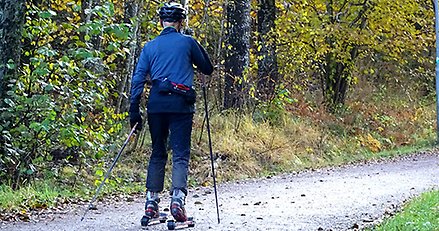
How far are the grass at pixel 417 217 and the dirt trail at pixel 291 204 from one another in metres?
0.29

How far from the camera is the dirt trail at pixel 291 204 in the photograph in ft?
25.0

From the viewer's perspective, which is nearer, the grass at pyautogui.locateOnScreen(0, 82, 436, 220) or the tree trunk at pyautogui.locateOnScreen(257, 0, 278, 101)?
the grass at pyautogui.locateOnScreen(0, 82, 436, 220)

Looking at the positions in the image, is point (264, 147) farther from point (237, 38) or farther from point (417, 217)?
point (417, 217)

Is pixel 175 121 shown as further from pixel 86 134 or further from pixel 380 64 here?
pixel 380 64

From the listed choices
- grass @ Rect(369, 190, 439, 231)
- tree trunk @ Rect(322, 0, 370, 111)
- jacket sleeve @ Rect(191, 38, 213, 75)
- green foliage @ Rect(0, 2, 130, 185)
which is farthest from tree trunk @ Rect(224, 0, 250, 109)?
jacket sleeve @ Rect(191, 38, 213, 75)

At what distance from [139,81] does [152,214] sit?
139cm

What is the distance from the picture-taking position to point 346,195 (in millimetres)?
10430

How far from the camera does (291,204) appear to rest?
9367 mm

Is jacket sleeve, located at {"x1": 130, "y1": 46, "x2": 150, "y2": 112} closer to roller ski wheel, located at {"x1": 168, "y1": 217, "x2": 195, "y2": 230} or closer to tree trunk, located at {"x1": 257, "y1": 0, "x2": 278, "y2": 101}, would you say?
roller ski wheel, located at {"x1": 168, "y1": 217, "x2": 195, "y2": 230}

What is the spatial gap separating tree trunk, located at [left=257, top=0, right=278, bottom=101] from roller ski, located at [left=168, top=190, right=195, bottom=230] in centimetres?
935

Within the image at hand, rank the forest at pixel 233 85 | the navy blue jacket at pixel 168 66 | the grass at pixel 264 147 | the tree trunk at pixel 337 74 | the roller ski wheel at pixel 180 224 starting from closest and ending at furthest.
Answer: the roller ski wheel at pixel 180 224, the navy blue jacket at pixel 168 66, the forest at pixel 233 85, the grass at pixel 264 147, the tree trunk at pixel 337 74

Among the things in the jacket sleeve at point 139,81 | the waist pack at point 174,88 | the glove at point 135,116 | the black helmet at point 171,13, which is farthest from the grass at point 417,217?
the black helmet at point 171,13

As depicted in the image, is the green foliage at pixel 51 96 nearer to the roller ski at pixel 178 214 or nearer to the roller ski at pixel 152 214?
the roller ski at pixel 152 214

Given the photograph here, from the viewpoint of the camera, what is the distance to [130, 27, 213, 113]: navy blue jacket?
7121 millimetres
